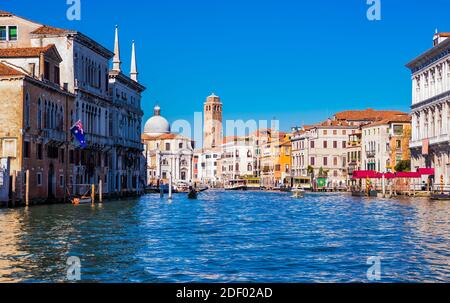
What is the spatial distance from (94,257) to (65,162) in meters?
26.7

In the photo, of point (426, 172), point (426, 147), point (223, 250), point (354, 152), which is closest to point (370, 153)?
point (354, 152)

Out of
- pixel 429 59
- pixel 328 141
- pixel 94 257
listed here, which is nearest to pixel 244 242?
pixel 94 257

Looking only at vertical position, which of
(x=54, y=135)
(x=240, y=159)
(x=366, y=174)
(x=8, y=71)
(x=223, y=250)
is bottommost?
(x=223, y=250)

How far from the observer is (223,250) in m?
14.6

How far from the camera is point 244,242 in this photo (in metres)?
16.3

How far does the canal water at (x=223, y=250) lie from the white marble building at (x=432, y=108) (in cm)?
2720

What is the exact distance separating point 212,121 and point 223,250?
137592 millimetres

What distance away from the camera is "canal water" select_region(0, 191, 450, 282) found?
11.2 m

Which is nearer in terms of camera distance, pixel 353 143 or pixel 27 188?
pixel 27 188

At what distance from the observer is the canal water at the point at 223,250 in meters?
11.2

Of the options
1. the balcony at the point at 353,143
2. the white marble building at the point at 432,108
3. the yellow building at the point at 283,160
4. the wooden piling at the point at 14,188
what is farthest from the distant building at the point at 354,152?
the wooden piling at the point at 14,188

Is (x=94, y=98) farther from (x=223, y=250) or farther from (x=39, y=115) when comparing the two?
(x=223, y=250)

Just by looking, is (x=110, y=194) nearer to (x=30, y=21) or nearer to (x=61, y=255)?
(x=30, y=21)
